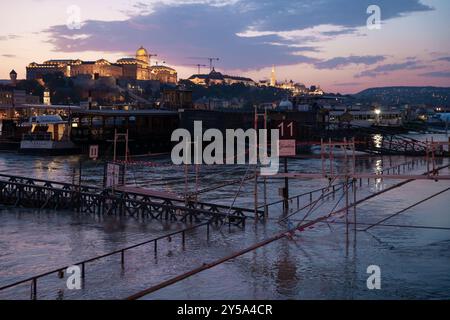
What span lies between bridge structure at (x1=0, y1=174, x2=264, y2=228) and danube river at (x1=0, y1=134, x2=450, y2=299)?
0.77 meters

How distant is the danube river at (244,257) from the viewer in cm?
1524

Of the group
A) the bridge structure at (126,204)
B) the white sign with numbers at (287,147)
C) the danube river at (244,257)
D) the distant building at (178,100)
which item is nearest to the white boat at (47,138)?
the distant building at (178,100)

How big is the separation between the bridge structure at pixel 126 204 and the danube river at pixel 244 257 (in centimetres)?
77

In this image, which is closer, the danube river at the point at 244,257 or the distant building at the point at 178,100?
the danube river at the point at 244,257

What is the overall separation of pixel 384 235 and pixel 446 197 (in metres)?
14.5

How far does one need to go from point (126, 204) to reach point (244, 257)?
11.2m

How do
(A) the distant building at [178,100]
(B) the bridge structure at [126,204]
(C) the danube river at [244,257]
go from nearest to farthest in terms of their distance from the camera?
(C) the danube river at [244,257] → (B) the bridge structure at [126,204] → (A) the distant building at [178,100]

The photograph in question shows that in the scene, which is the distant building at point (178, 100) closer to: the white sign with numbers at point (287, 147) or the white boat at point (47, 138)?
the white boat at point (47, 138)

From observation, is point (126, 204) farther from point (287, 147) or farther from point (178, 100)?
point (178, 100)

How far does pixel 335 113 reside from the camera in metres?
160

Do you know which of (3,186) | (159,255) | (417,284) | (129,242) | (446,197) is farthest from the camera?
(446,197)

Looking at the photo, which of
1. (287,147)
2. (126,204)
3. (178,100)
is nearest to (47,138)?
(178,100)

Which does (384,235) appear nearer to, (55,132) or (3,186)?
(3,186)

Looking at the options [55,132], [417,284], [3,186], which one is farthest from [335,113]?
[417,284]
